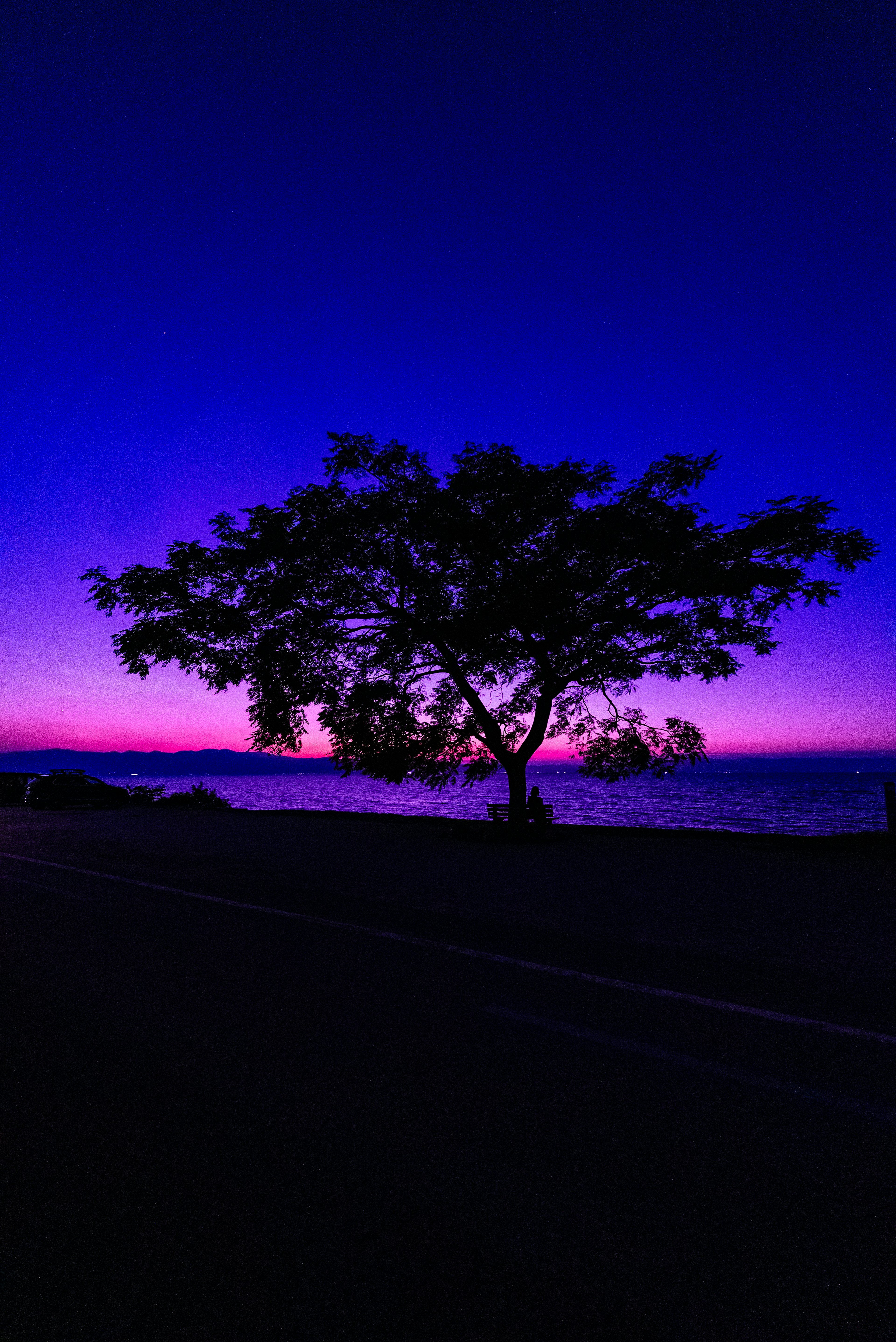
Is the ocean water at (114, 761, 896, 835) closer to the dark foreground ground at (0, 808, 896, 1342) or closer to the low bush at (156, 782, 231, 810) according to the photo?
the low bush at (156, 782, 231, 810)

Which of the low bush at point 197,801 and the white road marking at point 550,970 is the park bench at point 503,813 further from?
the low bush at point 197,801

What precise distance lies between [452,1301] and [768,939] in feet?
19.0

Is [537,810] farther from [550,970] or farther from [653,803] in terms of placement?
[653,803]

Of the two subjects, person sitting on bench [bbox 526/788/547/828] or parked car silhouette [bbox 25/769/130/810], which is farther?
parked car silhouette [bbox 25/769/130/810]

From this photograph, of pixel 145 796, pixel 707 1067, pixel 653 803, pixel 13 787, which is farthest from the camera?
pixel 653 803

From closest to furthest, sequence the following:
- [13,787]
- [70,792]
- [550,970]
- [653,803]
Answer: [550,970]
[70,792]
[13,787]
[653,803]

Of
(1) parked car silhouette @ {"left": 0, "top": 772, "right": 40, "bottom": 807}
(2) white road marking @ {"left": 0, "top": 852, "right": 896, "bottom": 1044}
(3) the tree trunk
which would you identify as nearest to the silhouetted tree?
(3) the tree trunk

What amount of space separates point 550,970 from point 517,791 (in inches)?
507

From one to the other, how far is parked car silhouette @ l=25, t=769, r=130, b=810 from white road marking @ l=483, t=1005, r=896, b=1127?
2875cm

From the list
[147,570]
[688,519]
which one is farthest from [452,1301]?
[147,570]

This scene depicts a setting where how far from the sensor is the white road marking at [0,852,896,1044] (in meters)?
4.47

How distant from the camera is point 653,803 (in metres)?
68.2

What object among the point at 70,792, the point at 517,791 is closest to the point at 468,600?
the point at 517,791

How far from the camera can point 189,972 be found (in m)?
5.55
